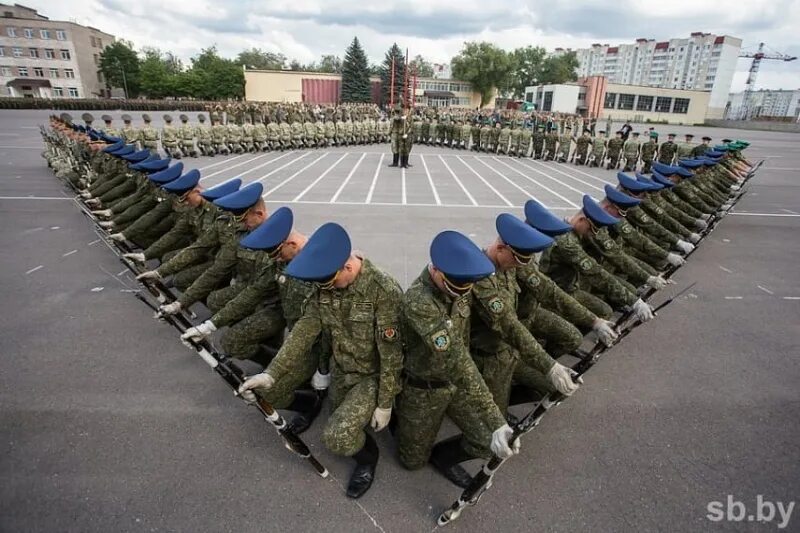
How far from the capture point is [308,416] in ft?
12.4

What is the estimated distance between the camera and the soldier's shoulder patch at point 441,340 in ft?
8.54

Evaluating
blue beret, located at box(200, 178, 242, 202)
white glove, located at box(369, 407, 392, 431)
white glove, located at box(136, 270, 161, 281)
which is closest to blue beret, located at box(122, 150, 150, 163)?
blue beret, located at box(200, 178, 242, 202)

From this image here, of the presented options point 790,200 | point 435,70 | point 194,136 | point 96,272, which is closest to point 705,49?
point 435,70

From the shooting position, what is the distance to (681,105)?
66750 millimetres

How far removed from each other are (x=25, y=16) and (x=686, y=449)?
94276 mm

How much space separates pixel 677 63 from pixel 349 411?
14596 cm

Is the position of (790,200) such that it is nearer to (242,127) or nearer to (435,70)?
(242,127)

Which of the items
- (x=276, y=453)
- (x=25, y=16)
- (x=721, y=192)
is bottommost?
(x=276, y=453)

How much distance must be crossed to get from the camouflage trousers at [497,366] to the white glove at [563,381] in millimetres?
437

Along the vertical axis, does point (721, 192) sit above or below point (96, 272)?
above

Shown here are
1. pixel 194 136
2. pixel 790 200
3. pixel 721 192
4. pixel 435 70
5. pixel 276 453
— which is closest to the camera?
pixel 276 453

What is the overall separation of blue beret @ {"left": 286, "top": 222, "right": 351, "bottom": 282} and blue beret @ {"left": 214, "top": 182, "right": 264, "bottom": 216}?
4.31 feet

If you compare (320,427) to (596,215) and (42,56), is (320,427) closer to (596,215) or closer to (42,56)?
(596,215)

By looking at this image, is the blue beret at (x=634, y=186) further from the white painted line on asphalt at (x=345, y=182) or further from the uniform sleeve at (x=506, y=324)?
the white painted line on asphalt at (x=345, y=182)
